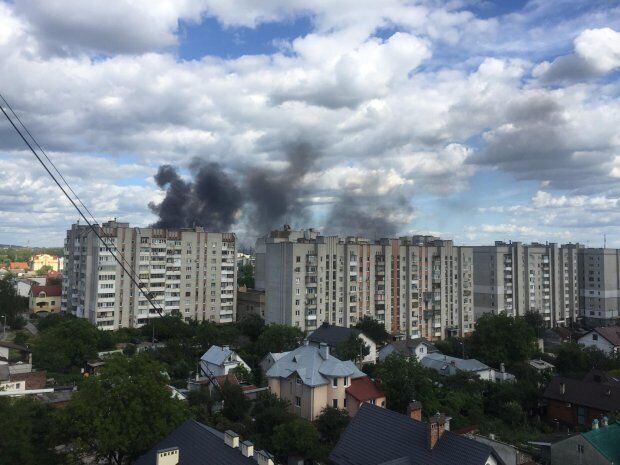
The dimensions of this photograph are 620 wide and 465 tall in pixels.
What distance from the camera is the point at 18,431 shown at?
54.1 feet

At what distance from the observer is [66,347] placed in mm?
42344

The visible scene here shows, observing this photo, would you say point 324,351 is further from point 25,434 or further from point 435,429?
point 25,434

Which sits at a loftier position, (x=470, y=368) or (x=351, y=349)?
(x=351, y=349)

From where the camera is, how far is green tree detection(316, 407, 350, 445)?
91.0 ft

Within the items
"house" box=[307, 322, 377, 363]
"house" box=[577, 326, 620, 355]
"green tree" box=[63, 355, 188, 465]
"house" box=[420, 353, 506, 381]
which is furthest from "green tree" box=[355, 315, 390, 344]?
"green tree" box=[63, 355, 188, 465]

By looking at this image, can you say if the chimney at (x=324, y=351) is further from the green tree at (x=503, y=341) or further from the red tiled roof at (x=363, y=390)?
the green tree at (x=503, y=341)

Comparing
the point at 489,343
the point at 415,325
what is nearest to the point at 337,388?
the point at 489,343

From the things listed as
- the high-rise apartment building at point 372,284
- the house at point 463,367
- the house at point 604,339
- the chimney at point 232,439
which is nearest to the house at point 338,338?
the house at point 463,367

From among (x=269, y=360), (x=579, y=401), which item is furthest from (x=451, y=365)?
(x=269, y=360)

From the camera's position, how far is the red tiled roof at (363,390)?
3136 cm

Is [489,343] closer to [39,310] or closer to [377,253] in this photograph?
[377,253]

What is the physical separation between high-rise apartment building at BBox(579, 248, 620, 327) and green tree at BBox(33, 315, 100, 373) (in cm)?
8341

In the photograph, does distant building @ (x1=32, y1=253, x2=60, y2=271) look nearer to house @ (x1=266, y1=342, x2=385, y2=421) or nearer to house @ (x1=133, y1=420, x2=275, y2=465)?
house @ (x1=266, y1=342, x2=385, y2=421)

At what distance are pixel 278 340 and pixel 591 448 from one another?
93.1ft
